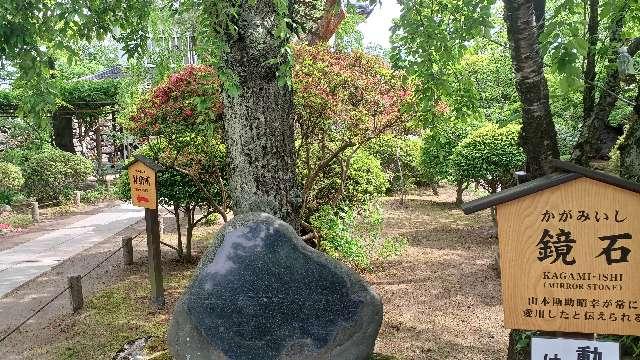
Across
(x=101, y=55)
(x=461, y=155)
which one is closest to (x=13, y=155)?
(x=101, y=55)

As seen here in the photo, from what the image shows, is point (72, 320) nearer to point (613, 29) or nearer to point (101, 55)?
point (613, 29)

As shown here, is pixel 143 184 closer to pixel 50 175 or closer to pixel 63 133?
pixel 50 175

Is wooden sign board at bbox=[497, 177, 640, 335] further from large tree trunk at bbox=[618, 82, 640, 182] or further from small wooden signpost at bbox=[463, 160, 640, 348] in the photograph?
large tree trunk at bbox=[618, 82, 640, 182]

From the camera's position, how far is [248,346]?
139 inches

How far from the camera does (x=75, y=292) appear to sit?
7094 millimetres

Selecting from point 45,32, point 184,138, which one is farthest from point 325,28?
point 45,32

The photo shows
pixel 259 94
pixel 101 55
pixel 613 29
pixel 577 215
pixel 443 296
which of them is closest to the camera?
pixel 577 215

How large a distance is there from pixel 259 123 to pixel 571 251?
11.3ft

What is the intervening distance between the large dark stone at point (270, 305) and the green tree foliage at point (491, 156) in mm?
7789

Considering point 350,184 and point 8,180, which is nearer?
point 350,184

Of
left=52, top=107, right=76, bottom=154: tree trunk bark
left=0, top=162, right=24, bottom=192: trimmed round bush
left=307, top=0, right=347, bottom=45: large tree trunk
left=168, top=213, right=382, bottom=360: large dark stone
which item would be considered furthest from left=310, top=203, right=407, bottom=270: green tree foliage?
left=52, top=107, right=76, bottom=154: tree trunk bark

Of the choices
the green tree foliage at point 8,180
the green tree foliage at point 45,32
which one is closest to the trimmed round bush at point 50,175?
the green tree foliage at point 8,180

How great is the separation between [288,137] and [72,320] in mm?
3599

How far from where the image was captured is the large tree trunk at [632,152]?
136 inches
